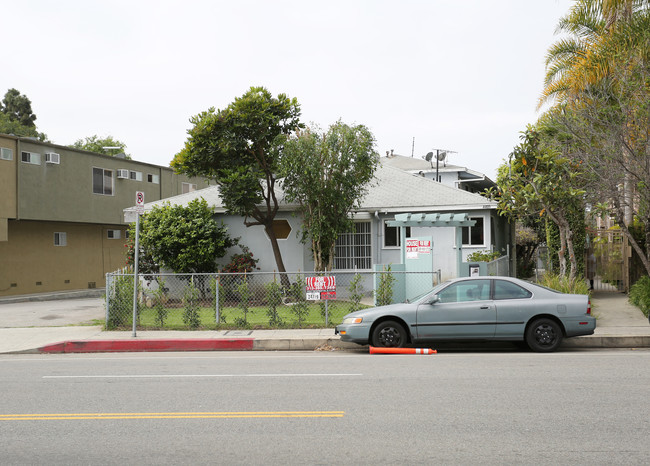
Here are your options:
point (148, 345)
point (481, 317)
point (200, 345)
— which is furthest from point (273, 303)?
point (481, 317)

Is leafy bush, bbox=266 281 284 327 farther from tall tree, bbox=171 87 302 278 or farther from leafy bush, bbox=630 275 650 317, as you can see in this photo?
leafy bush, bbox=630 275 650 317

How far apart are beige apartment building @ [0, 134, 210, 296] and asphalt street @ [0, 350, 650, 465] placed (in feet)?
56.3

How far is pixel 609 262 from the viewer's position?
66.8ft

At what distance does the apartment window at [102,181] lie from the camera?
3019cm

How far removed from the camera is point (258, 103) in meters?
18.4

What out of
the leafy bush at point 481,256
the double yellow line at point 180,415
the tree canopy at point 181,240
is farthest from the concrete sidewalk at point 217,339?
the double yellow line at point 180,415

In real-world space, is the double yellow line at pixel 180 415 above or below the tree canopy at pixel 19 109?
below

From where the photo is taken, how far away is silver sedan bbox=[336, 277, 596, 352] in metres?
10.7

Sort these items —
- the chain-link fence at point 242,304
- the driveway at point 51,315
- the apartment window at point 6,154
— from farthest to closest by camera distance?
the apartment window at point 6,154 → the driveway at point 51,315 → the chain-link fence at point 242,304

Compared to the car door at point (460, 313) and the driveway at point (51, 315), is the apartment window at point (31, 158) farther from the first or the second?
the car door at point (460, 313)

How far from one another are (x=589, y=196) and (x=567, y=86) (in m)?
7.41

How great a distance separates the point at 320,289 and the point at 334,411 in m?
7.21

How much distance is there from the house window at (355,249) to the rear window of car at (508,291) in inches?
365

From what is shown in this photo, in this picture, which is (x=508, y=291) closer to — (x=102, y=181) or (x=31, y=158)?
(x=31, y=158)
